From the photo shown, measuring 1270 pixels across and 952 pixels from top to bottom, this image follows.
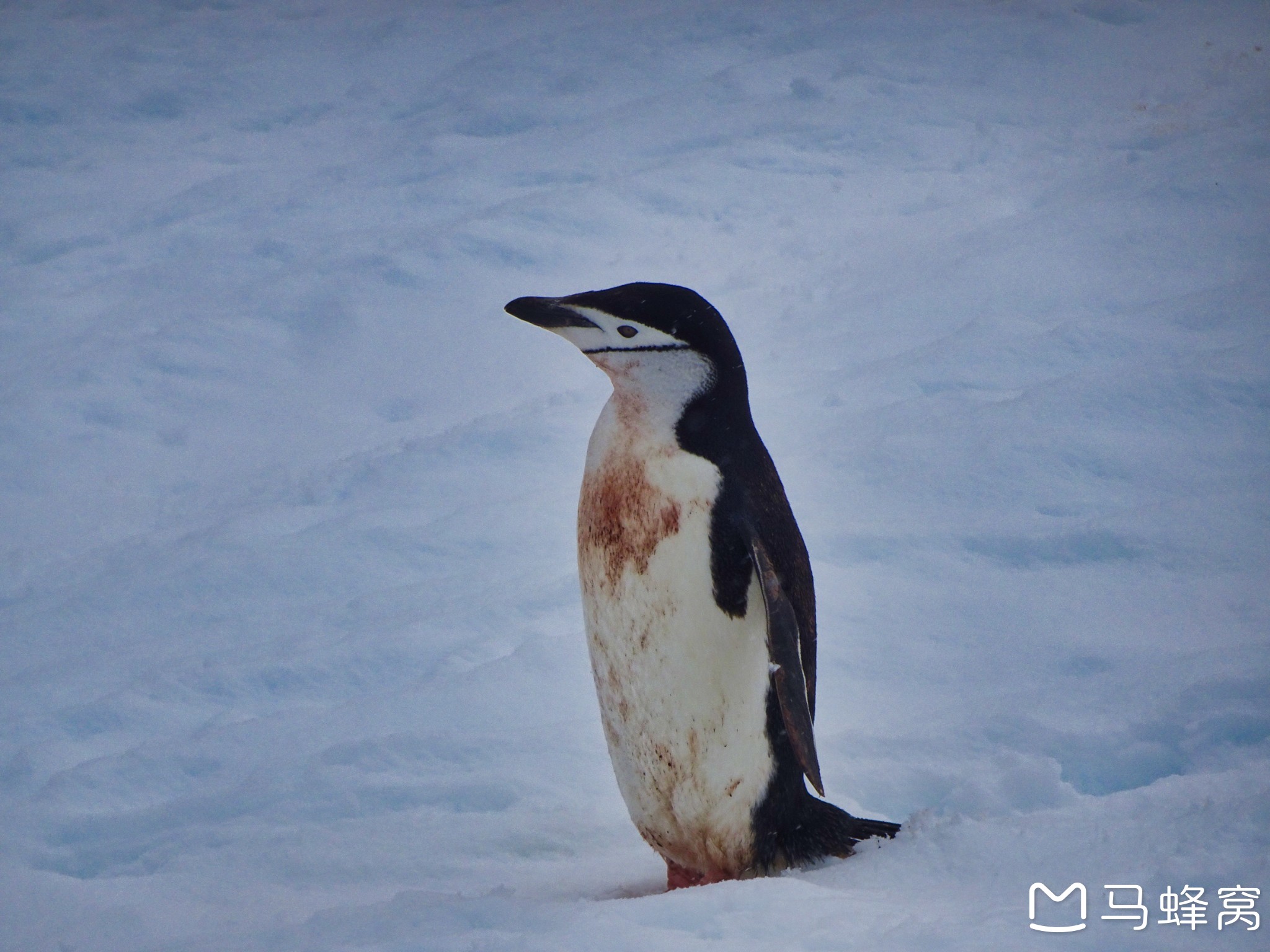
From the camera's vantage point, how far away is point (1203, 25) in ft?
16.6

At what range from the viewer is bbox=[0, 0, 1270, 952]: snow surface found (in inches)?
71.6

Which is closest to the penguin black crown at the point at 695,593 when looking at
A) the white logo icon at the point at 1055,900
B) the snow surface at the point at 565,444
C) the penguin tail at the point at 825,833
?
the penguin tail at the point at 825,833

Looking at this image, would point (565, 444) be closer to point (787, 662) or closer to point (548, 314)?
point (548, 314)

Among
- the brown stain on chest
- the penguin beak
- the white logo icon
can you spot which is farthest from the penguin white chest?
the white logo icon

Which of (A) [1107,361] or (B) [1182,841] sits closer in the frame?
(B) [1182,841]

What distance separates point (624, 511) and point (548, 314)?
0.92 ft

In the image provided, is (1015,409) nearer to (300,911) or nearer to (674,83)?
(300,911)

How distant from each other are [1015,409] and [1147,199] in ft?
4.50

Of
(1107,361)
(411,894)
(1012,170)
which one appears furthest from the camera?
(1012,170)

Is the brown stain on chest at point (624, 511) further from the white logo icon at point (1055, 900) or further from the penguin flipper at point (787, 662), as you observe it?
the white logo icon at point (1055, 900)

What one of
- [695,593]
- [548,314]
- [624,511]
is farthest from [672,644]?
[548,314]

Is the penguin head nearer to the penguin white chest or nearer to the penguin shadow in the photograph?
the penguin white chest

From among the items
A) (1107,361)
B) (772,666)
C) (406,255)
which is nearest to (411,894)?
(772,666)

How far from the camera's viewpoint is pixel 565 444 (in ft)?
11.1
